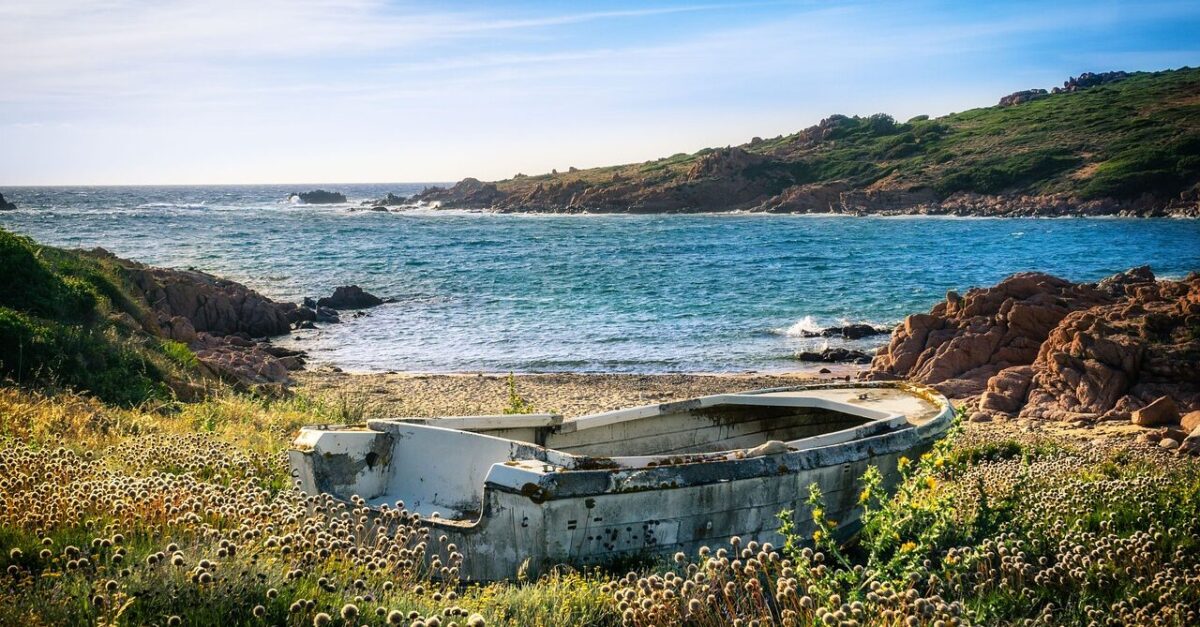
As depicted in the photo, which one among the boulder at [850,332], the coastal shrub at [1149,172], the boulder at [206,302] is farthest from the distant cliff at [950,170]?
the boulder at [206,302]

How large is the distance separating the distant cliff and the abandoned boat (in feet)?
283

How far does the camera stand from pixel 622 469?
702 centimetres

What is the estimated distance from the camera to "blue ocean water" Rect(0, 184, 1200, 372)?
1138 inches

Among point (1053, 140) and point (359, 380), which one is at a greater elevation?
point (1053, 140)

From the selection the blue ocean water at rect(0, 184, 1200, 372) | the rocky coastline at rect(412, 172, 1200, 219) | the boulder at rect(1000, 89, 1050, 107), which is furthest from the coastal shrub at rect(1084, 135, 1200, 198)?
the boulder at rect(1000, 89, 1050, 107)

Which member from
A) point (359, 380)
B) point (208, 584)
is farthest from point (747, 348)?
point (208, 584)

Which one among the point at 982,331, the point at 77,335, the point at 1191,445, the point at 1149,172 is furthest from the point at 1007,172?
the point at 77,335

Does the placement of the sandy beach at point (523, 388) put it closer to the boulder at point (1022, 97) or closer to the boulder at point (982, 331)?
the boulder at point (982, 331)

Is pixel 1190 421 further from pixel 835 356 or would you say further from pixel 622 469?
pixel 622 469

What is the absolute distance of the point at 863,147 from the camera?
12544 centimetres

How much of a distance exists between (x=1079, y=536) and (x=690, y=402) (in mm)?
4008

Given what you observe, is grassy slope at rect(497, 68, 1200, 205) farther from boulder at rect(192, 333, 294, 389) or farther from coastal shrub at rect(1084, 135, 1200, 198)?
boulder at rect(192, 333, 294, 389)

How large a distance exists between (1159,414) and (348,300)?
29610 millimetres

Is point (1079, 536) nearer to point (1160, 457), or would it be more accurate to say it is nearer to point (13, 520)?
point (1160, 457)
